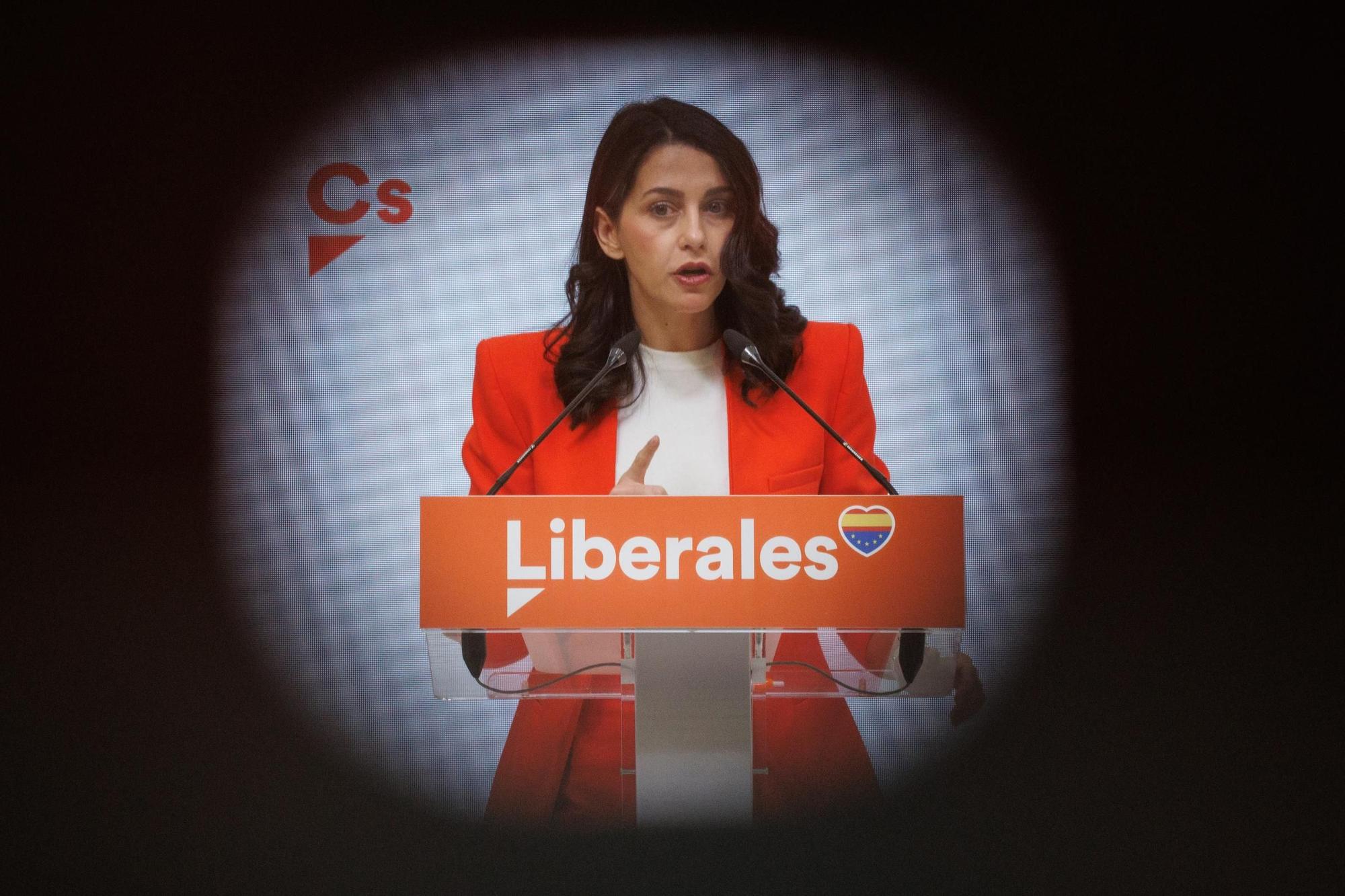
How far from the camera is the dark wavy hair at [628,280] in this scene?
2.86 m

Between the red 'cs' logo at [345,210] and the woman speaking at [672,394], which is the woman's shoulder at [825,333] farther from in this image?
the red 'cs' logo at [345,210]

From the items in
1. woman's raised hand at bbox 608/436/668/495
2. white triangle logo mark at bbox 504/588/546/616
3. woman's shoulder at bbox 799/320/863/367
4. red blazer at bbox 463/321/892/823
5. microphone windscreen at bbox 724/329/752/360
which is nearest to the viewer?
white triangle logo mark at bbox 504/588/546/616

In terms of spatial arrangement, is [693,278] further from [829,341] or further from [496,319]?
[496,319]

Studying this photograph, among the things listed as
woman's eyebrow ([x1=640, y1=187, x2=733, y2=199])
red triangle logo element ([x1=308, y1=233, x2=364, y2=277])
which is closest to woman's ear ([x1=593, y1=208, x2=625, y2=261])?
woman's eyebrow ([x1=640, y1=187, x2=733, y2=199])

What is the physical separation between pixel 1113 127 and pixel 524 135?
1437mm

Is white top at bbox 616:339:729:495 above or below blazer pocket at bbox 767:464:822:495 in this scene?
above

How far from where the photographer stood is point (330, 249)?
2990mm

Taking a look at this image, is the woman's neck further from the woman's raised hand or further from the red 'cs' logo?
the red 'cs' logo

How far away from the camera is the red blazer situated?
279 centimetres

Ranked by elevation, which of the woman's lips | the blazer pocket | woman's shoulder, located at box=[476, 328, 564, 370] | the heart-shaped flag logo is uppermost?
the woman's lips

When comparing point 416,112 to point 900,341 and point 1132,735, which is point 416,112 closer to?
point 900,341

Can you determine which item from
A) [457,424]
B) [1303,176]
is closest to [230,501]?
[457,424]

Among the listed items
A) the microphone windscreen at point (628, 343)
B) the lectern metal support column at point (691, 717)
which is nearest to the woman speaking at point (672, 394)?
the microphone windscreen at point (628, 343)

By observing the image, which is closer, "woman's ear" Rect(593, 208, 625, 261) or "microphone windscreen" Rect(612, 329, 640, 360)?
"microphone windscreen" Rect(612, 329, 640, 360)
